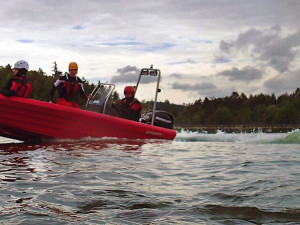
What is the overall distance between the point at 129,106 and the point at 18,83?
3.47 metres

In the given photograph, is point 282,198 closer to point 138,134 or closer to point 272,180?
point 272,180

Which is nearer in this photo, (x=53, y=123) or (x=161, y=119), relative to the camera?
(x=53, y=123)

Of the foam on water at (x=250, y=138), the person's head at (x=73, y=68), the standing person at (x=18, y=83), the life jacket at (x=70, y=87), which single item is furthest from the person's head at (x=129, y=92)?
the foam on water at (x=250, y=138)

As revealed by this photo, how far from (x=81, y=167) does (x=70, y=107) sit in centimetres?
522

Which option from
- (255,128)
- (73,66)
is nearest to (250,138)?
(73,66)

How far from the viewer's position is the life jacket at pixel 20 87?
10087 mm

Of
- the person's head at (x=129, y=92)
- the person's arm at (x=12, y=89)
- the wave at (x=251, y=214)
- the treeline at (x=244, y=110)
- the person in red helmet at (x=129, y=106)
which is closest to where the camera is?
the wave at (x=251, y=214)

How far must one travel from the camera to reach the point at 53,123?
34.8 feet

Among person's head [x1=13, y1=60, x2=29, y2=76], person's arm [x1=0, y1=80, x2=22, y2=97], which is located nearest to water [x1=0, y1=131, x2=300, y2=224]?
person's arm [x1=0, y1=80, x2=22, y2=97]

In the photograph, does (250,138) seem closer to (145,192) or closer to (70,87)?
(70,87)

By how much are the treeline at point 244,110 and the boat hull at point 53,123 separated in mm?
114412

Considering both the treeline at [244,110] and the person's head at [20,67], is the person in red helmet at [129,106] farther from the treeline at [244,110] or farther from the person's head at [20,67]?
the treeline at [244,110]

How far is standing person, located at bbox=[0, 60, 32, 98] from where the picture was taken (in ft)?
32.9

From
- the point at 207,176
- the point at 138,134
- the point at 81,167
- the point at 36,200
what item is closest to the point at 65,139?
the point at 138,134
